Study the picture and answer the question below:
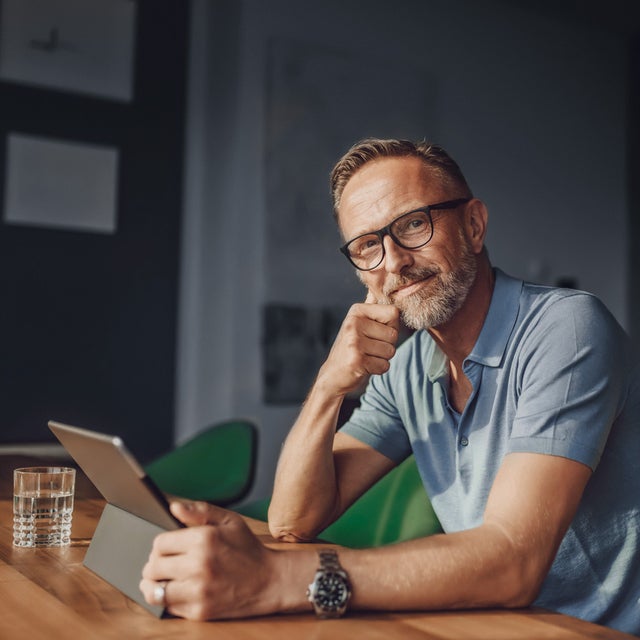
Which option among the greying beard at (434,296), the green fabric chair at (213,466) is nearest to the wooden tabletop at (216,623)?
the greying beard at (434,296)

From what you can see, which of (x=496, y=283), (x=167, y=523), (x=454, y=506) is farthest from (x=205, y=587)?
(x=496, y=283)

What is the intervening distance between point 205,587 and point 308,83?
13.6 feet

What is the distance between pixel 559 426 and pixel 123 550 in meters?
0.69

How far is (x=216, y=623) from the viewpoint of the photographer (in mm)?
1017

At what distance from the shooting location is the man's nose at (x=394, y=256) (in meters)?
1.77

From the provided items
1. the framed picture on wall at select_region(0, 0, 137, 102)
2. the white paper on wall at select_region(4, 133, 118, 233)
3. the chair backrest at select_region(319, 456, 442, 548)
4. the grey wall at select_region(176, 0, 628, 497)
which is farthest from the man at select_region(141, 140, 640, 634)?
the framed picture on wall at select_region(0, 0, 137, 102)

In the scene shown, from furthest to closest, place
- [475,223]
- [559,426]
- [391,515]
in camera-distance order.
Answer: [391,515]
[475,223]
[559,426]

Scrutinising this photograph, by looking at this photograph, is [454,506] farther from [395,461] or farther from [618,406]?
[618,406]

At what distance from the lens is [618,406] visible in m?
1.53

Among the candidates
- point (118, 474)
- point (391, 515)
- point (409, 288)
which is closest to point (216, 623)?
point (118, 474)

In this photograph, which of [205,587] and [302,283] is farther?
[302,283]

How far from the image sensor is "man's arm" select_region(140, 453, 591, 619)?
3.36 ft

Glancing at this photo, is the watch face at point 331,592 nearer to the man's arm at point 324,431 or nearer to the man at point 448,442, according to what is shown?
the man at point 448,442

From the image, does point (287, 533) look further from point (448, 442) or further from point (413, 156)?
point (413, 156)
